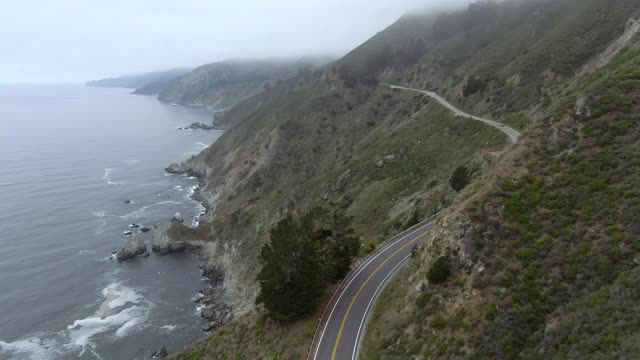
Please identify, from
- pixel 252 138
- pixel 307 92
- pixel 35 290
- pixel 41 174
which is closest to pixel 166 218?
pixel 35 290

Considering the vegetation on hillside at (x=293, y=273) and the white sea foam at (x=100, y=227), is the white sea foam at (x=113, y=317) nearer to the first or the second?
the white sea foam at (x=100, y=227)

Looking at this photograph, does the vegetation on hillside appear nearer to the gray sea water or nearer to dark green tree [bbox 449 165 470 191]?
dark green tree [bbox 449 165 470 191]

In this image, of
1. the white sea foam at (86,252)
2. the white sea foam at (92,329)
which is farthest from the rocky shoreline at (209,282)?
the white sea foam at (86,252)

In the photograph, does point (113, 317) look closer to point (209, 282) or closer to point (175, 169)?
point (209, 282)

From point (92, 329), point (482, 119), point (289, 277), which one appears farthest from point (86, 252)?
point (482, 119)

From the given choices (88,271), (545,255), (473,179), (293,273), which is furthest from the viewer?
(88,271)
